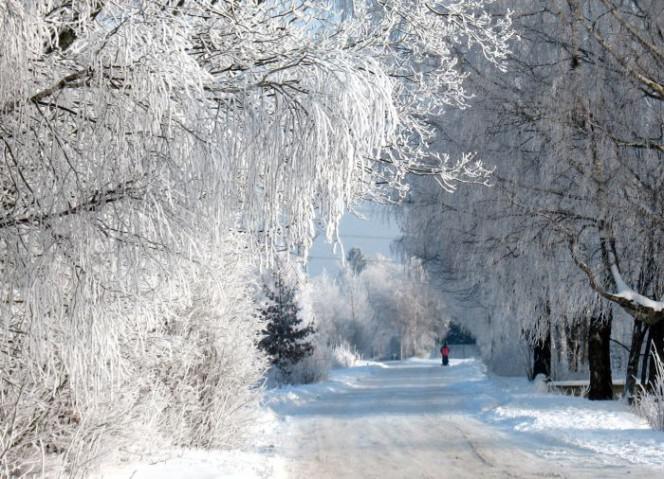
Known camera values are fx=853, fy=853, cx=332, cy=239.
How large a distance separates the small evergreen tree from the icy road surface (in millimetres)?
7756

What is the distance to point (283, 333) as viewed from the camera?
1206 inches

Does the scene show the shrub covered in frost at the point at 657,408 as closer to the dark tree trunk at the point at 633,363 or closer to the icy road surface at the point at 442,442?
the icy road surface at the point at 442,442

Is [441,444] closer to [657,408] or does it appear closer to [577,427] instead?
[577,427]

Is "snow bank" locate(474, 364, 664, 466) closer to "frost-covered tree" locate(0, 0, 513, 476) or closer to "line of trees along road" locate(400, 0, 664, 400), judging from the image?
"line of trees along road" locate(400, 0, 664, 400)

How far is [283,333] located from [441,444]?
1789 centimetres

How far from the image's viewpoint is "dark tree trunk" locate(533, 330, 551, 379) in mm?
25203

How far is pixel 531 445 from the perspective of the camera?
1257 centimetres

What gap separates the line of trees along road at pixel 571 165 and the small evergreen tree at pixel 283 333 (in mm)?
12623

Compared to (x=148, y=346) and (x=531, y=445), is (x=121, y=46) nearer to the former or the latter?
(x=148, y=346)

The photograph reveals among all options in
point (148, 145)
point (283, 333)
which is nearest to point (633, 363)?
point (283, 333)

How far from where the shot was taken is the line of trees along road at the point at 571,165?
13.3 m

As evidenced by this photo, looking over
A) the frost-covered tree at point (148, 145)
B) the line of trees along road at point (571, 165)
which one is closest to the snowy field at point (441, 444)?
the frost-covered tree at point (148, 145)

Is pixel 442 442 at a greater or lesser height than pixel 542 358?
lesser

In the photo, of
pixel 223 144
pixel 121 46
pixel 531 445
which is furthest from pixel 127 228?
pixel 531 445
